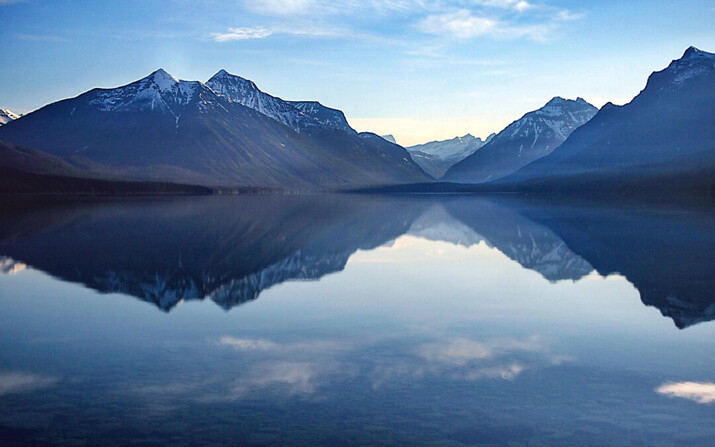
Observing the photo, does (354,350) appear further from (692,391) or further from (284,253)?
(284,253)

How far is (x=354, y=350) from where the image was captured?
60.0 feet

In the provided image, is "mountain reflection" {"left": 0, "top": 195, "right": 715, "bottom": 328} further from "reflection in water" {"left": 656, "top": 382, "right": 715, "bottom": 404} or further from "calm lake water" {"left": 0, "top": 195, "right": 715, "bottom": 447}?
"reflection in water" {"left": 656, "top": 382, "right": 715, "bottom": 404}

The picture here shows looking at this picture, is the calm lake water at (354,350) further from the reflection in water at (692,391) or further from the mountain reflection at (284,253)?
the mountain reflection at (284,253)

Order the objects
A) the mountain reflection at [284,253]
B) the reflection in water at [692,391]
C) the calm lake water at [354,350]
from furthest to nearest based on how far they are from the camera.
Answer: the mountain reflection at [284,253] < the reflection in water at [692,391] < the calm lake water at [354,350]

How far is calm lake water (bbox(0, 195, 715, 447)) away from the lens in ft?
41.2

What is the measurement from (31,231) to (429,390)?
53.3 m

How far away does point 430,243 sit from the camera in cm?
5219

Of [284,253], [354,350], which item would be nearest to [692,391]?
[354,350]

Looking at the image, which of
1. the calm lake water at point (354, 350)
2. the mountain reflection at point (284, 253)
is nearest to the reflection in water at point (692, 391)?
the calm lake water at point (354, 350)

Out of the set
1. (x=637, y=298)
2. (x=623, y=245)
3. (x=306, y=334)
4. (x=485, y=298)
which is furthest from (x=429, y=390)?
(x=623, y=245)

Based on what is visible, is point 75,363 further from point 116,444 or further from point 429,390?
point 429,390

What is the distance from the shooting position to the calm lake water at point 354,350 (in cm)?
1257

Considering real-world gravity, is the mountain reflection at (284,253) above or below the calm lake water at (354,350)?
above

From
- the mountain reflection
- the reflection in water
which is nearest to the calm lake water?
the reflection in water
